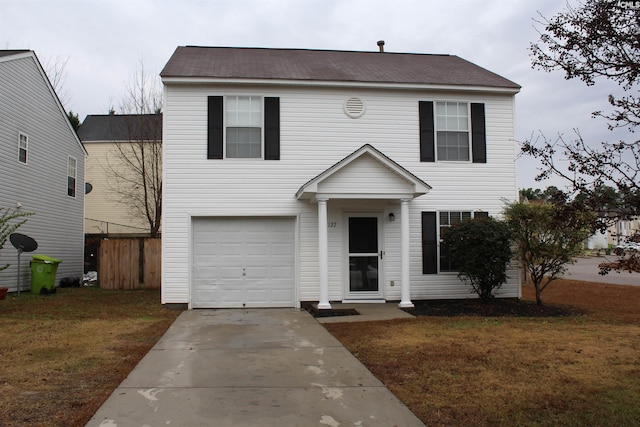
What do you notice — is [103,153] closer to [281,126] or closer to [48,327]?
[281,126]

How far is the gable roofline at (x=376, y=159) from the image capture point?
11.4m

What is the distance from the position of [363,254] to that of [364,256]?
0.18 ft

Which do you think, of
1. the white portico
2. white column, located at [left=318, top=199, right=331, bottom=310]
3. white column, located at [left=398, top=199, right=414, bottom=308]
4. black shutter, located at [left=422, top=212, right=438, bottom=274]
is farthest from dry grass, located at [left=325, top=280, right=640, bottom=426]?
black shutter, located at [left=422, top=212, right=438, bottom=274]

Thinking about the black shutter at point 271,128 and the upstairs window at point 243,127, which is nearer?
the upstairs window at point 243,127

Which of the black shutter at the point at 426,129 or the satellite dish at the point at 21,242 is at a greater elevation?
the black shutter at the point at 426,129

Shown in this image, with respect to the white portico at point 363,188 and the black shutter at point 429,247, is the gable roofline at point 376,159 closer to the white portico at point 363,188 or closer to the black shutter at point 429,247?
the white portico at point 363,188

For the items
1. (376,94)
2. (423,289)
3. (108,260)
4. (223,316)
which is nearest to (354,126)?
(376,94)

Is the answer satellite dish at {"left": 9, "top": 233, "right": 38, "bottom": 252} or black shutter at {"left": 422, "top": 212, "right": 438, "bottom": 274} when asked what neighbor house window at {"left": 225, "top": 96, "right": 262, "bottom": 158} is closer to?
black shutter at {"left": 422, "top": 212, "right": 438, "bottom": 274}

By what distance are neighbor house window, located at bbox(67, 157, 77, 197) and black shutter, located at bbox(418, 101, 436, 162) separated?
1416 centimetres

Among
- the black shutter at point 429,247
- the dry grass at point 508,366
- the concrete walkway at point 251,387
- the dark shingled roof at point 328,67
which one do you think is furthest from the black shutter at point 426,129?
the concrete walkway at point 251,387

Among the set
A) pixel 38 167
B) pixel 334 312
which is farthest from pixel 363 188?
Answer: pixel 38 167

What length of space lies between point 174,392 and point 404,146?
29.7 feet

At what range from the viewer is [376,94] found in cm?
1303

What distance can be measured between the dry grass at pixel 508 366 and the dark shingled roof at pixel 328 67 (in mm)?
6032
